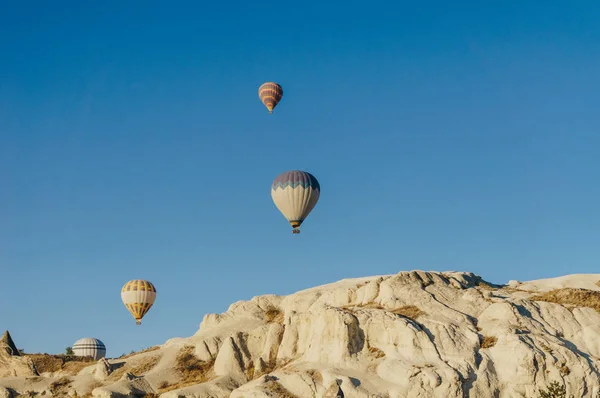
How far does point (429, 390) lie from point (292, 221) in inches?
1247

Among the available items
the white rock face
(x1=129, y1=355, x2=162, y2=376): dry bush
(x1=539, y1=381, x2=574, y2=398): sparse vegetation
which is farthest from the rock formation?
(x1=539, y1=381, x2=574, y2=398): sparse vegetation

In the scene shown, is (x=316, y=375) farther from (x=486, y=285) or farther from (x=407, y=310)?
(x=486, y=285)

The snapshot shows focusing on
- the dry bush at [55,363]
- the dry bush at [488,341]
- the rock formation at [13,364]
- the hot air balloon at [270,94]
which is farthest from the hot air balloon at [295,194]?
the dry bush at [488,341]

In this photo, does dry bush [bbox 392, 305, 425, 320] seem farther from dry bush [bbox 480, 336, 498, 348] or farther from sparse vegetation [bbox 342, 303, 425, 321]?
dry bush [bbox 480, 336, 498, 348]

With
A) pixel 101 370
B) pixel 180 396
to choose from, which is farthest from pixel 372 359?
pixel 101 370

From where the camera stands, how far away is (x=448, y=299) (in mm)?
60812

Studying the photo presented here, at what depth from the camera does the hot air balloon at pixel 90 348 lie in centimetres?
10118

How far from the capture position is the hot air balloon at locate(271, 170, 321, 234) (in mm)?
75688

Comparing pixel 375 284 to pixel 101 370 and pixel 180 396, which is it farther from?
pixel 101 370

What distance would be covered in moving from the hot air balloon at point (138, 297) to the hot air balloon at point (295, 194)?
1591cm

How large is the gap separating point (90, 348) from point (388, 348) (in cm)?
5876

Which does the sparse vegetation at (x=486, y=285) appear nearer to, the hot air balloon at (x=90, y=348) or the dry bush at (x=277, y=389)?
the dry bush at (x=277, y=389)

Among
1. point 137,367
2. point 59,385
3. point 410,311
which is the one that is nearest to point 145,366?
point 137,367

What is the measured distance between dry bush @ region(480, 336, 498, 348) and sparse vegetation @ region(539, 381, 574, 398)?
4.69 m
